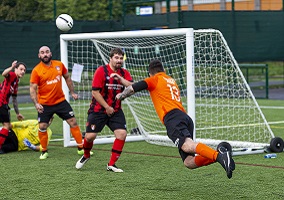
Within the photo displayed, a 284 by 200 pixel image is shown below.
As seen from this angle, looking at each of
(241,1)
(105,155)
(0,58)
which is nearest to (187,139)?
(105,155)

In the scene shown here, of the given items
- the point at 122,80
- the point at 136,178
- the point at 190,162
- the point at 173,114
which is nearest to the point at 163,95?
the point at 173,114

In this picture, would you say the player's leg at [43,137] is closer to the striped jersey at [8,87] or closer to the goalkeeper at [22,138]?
the goalkeeper at [22,138]

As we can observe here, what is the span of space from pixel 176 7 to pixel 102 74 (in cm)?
1476

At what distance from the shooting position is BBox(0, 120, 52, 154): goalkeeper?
39.5 ft

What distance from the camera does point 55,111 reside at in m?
11.4

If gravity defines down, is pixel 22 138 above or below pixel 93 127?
below

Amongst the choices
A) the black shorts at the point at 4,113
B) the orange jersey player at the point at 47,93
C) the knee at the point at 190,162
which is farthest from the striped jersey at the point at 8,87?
the knee at the point at 190,162

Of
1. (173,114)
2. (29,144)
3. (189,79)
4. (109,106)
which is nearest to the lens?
(173,114)

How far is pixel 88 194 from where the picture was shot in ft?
26.3

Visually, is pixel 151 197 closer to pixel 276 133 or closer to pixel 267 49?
pixel 276 133

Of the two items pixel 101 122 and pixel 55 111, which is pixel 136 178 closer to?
pixel 101 122

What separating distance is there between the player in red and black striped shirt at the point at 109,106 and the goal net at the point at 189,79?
1696 millimetres

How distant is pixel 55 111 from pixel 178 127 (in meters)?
3.57

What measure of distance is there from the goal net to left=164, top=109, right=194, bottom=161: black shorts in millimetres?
2795
